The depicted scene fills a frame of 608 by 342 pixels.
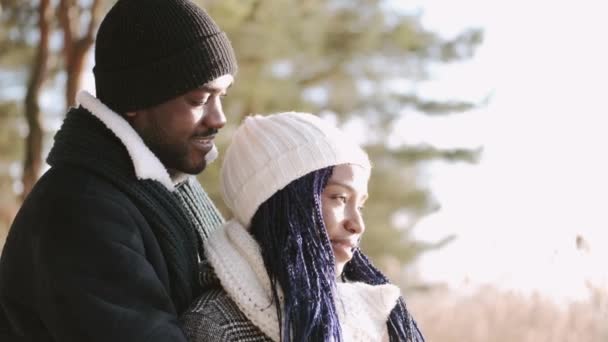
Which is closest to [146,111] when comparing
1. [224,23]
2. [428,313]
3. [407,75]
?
[428,313]

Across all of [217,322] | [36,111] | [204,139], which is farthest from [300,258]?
[36,111]

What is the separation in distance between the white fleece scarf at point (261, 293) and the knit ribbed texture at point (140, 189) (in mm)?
76

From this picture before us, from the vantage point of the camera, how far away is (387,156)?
583 inches

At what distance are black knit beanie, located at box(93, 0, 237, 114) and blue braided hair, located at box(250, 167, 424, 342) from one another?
0.39m

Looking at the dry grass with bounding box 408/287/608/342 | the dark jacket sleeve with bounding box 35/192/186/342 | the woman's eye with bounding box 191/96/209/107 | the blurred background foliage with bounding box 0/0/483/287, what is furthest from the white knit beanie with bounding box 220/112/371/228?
the blurred background foliage with bounding box 0/0/483/287

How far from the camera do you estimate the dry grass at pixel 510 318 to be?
14.3 feet

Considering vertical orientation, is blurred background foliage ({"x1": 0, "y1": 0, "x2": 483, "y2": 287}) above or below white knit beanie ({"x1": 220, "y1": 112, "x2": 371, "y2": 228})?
below

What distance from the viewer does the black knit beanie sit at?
8.73 ft

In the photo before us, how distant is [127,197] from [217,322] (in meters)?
0.37

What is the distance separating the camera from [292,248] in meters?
2.50

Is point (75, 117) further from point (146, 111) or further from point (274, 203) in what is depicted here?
point (274, 203)

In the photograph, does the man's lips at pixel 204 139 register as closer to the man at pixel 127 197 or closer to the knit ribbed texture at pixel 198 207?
the man at pixel 127 197

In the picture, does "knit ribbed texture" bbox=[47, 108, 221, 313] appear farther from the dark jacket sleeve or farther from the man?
the dark jacket sleeve

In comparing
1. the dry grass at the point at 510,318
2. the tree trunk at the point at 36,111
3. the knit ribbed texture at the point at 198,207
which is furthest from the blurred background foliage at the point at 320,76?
the knit ribbed texture at the point at 198,207
